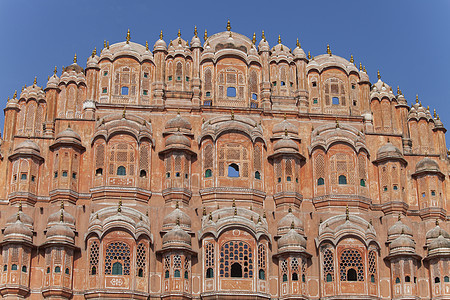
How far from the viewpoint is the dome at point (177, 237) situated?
3647 centimetres

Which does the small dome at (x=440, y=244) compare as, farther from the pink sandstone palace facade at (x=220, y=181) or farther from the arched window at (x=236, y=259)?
the arched window at (x=236, y=259)

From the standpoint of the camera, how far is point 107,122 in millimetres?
40031

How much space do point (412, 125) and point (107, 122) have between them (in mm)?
15939

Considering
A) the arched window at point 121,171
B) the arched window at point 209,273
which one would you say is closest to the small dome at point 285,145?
the arched window at point 209,273

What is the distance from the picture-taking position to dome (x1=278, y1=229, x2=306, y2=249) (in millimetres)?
37062

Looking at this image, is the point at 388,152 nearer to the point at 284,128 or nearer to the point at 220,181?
the point at 284,128

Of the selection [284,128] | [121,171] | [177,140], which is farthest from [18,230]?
[284,128]

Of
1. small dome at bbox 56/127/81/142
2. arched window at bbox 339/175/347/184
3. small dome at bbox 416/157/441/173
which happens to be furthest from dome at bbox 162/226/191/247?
small dome at bbox 416/157/441/173

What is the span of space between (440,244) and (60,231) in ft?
57.1

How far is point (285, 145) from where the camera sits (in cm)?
3959

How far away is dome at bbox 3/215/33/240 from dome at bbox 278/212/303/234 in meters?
11.4

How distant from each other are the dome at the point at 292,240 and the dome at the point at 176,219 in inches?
170

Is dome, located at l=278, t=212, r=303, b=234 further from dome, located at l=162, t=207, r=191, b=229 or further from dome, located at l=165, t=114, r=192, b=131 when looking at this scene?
dome, located at l=165, t=114, r=192, b=131

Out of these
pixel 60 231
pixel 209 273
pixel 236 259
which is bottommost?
pixel 209 273
